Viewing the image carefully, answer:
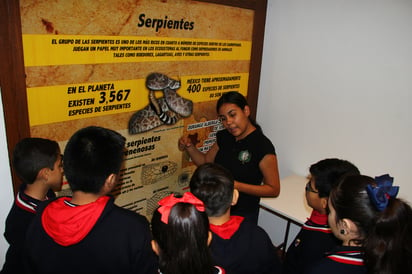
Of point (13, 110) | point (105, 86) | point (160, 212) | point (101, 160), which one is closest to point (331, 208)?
point (160, 212)

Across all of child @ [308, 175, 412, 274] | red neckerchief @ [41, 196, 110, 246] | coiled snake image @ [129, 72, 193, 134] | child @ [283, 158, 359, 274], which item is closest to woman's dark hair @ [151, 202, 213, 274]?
red neckerchief @ [41, 196, 110, 246]

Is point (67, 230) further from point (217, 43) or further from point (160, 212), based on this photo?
point (217, 43)

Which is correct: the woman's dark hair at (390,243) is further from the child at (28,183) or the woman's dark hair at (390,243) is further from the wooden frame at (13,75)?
the wooden frame at (13,75)

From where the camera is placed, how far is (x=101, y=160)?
108 centimetres

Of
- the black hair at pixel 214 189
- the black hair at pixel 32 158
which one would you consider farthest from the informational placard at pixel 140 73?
the black hair at pixel 214 189

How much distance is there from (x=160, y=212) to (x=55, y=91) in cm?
94

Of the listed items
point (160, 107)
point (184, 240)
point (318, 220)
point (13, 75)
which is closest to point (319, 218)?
point (318, 220)

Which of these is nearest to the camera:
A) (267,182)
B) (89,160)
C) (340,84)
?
(89,160)

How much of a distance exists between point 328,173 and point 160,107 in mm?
1090

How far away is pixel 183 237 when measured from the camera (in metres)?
0.96

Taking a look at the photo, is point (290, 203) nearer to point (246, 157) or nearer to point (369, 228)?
point (246, 157)

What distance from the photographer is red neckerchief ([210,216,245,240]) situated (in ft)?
3.84

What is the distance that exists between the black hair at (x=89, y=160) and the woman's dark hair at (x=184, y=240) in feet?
0.88

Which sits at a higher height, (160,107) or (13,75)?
(13,75)
